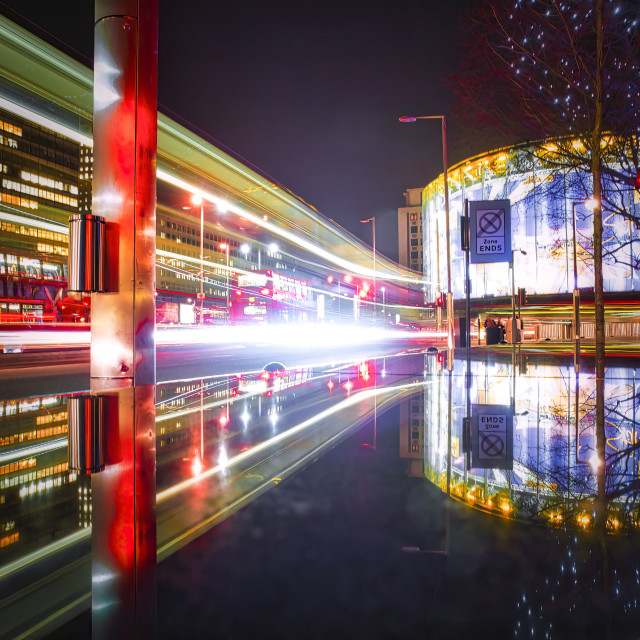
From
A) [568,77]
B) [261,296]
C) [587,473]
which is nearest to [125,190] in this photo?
[587,473]

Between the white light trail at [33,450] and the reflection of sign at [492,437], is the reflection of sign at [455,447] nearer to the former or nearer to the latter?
the reflection of sign at [492,437]

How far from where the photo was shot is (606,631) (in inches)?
32.5

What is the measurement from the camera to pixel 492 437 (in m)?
2.56

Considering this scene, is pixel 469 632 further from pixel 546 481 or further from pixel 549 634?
pixel 546 481

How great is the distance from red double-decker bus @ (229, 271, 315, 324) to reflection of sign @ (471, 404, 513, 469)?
16207 mm

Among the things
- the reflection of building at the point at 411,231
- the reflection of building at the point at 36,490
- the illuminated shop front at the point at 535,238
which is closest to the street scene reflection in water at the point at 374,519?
the reflection of building at the point at 36,490

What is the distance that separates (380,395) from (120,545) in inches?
128

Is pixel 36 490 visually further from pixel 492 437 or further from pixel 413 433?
pixel 492 437

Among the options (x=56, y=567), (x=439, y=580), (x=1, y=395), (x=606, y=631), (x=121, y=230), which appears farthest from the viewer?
(x=1, y=395)

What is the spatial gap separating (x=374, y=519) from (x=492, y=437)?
1.39m

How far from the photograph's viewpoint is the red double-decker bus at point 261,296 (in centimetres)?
1945

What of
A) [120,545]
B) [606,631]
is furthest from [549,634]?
[120,545]

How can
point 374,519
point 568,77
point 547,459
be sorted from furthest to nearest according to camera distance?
1. point 568,77
2. point 547,459
3. point 374,519

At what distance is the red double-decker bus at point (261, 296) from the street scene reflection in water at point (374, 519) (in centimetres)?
1641
